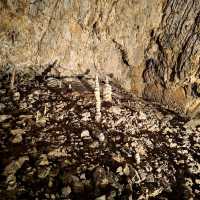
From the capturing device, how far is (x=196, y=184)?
16469 mm

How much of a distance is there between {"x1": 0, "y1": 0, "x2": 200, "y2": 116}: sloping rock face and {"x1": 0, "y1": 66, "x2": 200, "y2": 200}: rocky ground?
3.29m

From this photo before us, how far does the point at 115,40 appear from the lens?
27.5 m

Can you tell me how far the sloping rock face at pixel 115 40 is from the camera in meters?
25.6

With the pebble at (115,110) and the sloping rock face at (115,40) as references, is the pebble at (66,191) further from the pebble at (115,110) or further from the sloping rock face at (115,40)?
the sloping rock face at (115,40)

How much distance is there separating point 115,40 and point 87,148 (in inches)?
514

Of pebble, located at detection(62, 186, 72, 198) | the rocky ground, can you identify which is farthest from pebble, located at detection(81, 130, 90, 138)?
pebble, located at detection(62, 186, 72, 198)

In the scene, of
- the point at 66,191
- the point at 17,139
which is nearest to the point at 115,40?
the point at 17,139

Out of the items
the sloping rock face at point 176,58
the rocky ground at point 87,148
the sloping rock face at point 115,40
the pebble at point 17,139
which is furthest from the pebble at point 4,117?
the sloping rock face at point 176,58

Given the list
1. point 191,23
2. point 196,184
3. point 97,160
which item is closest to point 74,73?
point 191,23

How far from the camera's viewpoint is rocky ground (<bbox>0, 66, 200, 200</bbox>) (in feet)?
47.4

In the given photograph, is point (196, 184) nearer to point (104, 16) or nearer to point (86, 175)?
point (86, 175)

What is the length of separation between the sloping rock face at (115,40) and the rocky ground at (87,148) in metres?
3.29

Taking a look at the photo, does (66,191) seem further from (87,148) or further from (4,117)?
(4,117)

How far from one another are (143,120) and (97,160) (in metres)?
5.91
